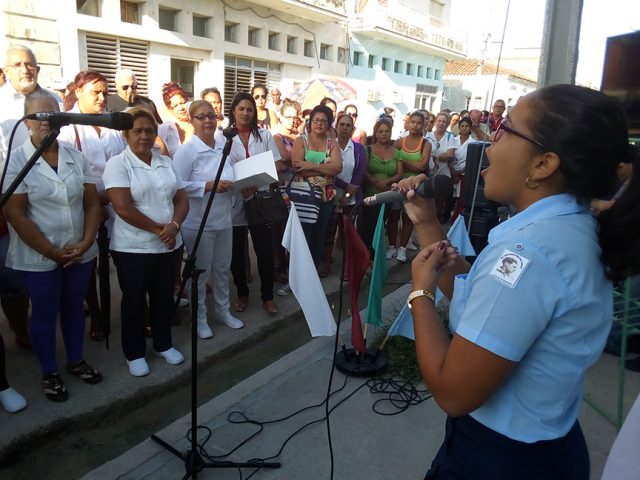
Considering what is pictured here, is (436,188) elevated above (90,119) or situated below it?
below

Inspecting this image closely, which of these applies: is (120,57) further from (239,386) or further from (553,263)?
(553,263)

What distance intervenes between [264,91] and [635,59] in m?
3.99

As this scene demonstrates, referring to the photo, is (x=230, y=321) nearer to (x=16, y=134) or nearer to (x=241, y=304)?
(x=241, y=304)

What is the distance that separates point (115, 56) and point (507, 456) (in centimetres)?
1211

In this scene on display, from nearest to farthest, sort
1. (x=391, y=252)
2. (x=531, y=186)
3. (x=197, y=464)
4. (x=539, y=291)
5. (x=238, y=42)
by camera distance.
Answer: (x=539, y=291) < (x=531, y=186) < (x=197, y=464) < (x=391, y=252) < (x=238, y=42)

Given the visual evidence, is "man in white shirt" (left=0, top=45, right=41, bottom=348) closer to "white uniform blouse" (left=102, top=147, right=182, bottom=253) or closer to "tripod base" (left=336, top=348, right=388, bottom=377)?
"white uniform blouse" (left=102, top=147, right=182, bottom=253)

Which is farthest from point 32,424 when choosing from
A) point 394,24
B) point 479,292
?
point 394,24

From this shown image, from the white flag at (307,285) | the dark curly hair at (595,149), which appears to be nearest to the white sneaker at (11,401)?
the white flag at (307,285)

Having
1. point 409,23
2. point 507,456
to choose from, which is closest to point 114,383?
point 507,456

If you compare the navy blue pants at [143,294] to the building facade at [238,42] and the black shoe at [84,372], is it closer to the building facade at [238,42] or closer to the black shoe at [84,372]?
the black shoe at [84,372]

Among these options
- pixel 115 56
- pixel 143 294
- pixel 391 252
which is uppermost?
pixel 115 56

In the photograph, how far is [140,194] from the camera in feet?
10.6

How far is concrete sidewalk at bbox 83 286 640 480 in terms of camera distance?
2559mm

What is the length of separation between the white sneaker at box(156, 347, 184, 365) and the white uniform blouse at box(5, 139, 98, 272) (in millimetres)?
1081
